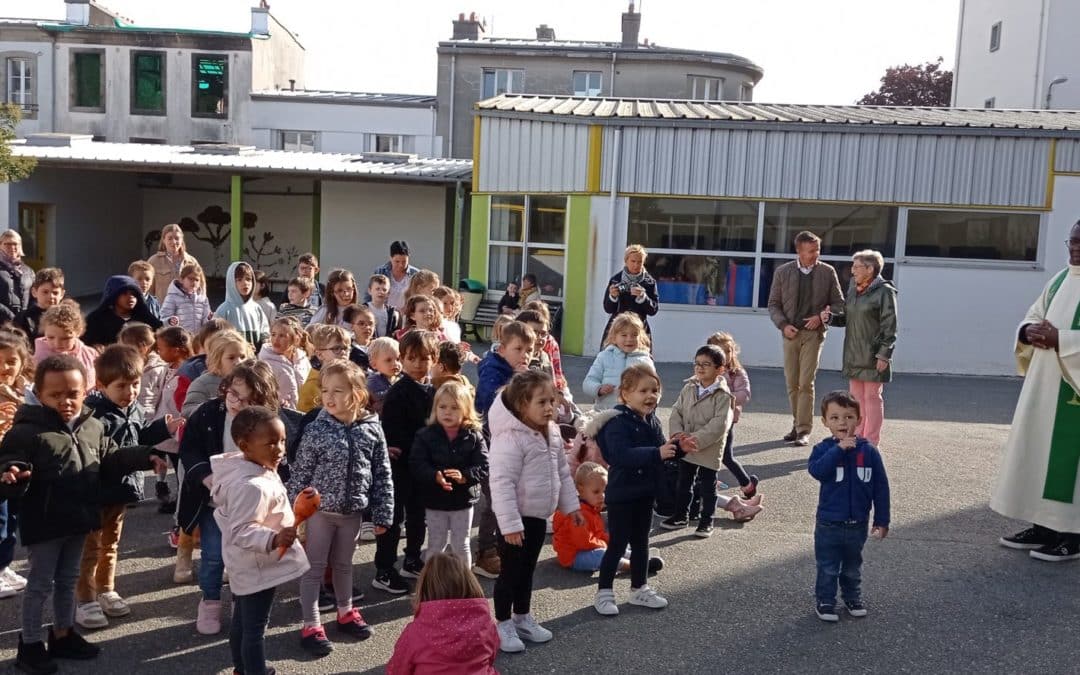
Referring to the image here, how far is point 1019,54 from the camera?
29422 mm

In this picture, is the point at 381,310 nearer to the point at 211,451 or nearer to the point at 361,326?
the point at 361,326

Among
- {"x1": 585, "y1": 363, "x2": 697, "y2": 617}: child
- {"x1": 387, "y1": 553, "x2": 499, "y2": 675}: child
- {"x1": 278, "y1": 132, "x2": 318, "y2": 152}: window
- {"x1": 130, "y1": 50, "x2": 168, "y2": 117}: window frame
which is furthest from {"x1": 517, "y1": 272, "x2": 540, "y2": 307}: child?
{"x1": 130, "y1": 50, "x2": 168, "y2": 117}: window frame

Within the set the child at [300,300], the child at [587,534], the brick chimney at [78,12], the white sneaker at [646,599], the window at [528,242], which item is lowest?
the white sneaker at [646,599]

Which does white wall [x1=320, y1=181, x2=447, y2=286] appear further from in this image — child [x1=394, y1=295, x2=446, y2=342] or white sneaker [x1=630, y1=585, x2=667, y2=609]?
white sneaker [x1=630, y1=585, x2=667, y2=609]

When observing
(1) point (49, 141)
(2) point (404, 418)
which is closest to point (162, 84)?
(1) point (49, 141)

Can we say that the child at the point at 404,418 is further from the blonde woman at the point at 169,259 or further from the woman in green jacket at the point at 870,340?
the woman in green jacket at the point at 870,340

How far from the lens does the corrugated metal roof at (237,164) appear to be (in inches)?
800

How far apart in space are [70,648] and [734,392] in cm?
481

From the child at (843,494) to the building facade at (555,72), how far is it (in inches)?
1225

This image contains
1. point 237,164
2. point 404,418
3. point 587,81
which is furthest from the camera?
point 587,81

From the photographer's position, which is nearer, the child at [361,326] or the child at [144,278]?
the child at [361,326]

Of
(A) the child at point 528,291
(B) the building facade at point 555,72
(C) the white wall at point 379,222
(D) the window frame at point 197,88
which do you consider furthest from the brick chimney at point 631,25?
(A) the child at point 528,291

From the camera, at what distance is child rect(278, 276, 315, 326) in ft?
29.2

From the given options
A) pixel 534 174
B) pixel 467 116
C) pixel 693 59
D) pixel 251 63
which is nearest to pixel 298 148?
pixel 251 63
